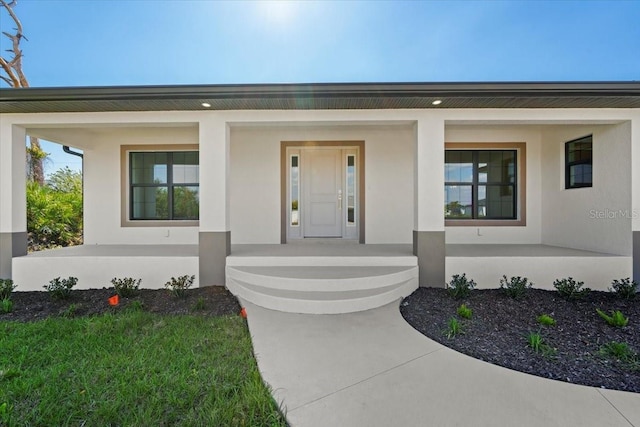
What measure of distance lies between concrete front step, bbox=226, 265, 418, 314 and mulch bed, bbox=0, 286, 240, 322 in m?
0.32

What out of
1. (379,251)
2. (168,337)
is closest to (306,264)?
(379,251)

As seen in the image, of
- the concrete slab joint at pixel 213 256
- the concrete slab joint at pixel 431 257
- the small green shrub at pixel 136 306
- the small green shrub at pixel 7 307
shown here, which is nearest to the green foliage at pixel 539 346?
the concrete slab joint at pixel 431 257

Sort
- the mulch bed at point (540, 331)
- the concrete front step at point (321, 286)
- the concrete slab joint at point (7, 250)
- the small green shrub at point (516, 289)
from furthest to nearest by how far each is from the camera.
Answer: the concrete slab joint at point (7, 250), the small green shrub at point (516, 289), the concrete front step at point (321, 286), the mulch bed at point (540, 331)

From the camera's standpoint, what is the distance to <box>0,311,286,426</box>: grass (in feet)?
6.37

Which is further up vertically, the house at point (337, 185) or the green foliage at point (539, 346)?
the house at point (337, 185)

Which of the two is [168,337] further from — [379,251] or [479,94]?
[479,94]

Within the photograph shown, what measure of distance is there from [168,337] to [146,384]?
0.89 m

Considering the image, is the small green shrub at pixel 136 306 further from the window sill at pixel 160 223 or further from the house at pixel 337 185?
the window sill at pixel 160 223

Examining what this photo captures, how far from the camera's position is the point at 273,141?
664cm

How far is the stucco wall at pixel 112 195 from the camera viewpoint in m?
6.70

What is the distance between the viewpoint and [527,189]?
21.6ft

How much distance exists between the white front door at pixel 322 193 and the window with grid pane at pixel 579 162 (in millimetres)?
4742

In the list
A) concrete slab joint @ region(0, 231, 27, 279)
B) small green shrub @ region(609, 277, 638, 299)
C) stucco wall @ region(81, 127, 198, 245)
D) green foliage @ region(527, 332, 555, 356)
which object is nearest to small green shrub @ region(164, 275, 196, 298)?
stucco wall @ region(81, 127, 198, 245)

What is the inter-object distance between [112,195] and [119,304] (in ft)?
11.9
